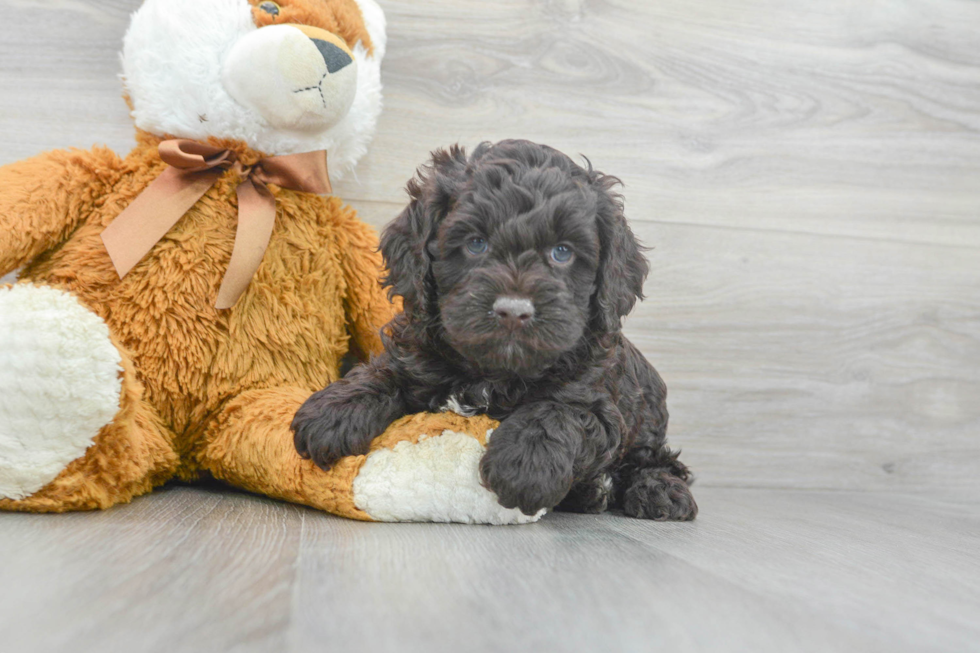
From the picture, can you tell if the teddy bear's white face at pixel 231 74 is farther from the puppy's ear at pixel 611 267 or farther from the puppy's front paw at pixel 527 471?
the puppy's front paw at pixel 527 471

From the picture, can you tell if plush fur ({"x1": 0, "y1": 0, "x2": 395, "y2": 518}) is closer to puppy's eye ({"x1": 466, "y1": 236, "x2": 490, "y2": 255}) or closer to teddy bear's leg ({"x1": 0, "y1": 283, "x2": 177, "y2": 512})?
teddy bear's leg ({"x1": 0, "y1": 283, "x2": 177, "y2": 512})

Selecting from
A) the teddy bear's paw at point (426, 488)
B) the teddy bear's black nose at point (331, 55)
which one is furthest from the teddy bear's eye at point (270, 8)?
the teddy bear's paw at point (426, 488)

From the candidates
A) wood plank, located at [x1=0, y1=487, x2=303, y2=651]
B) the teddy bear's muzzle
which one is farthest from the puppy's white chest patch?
the teddy bear's muzzle

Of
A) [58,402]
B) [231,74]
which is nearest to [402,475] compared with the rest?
[58,402]

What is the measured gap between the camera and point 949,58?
2240 mm

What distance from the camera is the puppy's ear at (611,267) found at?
133 centimetres

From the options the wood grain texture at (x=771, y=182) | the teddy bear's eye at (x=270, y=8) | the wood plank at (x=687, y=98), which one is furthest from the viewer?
the wood grain texture at (x=771, y=182)

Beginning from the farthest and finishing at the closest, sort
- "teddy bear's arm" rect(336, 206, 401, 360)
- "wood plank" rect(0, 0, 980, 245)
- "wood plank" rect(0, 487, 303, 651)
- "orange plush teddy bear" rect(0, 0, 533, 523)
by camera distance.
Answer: "wood plank" rect(0, 0, 980, 245) → "teddy bear's arm" rect(336, 206, 401, 360) → "orange plush teddy bear" rect(0, 0, 533, 523) → "wood plank" rect(0, 487, 303, 651)

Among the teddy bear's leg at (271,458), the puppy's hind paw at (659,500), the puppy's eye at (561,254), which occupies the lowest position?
the puppy's hind paw at (659,500)

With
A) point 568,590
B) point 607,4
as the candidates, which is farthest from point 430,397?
point 607,4

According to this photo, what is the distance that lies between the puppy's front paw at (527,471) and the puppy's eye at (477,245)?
32 centimetres

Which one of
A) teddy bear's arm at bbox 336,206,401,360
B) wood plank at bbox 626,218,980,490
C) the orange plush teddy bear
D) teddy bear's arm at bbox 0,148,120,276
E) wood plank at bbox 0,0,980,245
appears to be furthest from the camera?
wood plank at bbox 626,218,980,490

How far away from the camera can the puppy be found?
1180 millimetres

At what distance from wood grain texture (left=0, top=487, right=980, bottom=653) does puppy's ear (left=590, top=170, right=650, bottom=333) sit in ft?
1.27
